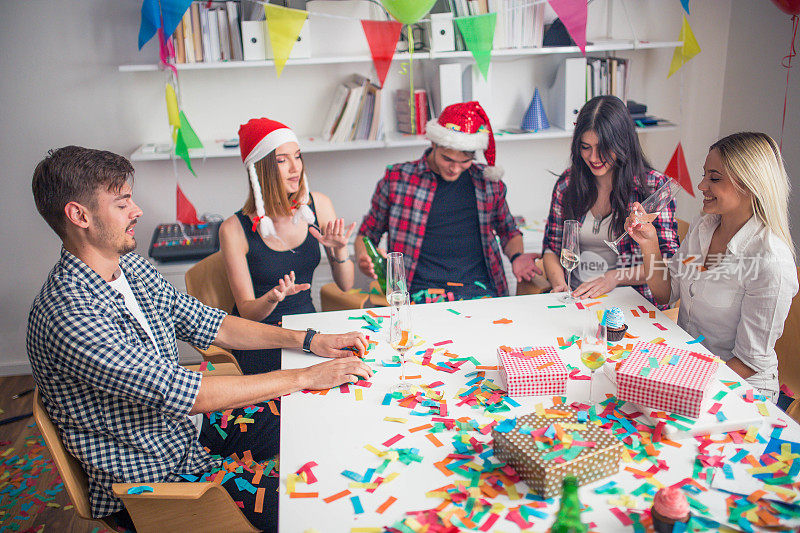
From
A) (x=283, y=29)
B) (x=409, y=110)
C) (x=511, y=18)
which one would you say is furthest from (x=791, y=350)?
(x=283, y=29)

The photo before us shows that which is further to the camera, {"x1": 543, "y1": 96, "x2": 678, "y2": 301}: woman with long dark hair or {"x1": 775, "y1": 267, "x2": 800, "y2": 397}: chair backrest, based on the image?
{"x1": 543, "y1": 96, "x2": 678, "y2": 301}: woman with long dark hair

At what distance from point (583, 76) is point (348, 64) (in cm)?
136

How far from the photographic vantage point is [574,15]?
3215 mm

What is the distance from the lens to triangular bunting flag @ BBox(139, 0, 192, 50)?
10.2ft

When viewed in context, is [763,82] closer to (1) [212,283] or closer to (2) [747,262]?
(2) [747,262]

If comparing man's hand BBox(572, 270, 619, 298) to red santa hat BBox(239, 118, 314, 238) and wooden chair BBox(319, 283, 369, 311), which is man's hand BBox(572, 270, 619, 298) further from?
red santa hat BBox(239, 118, 314, 238)

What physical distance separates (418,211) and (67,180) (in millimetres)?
1675

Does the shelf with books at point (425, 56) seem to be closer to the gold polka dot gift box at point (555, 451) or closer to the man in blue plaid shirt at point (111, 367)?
the man in blue plaid shirt at point (111, 367)

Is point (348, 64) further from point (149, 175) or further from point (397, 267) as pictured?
point (397, 267)

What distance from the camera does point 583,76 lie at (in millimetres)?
3666

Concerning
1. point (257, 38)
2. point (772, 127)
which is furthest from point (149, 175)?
point (772, 127)

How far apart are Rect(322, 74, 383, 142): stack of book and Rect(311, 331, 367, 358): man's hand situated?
6.09 ft

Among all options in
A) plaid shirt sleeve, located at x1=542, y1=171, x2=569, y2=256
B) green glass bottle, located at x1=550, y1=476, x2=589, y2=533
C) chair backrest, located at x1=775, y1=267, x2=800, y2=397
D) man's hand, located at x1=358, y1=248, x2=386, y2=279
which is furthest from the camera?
plaid shirt sleeve, located at x1=542, y1=171, x2=569, y2=256


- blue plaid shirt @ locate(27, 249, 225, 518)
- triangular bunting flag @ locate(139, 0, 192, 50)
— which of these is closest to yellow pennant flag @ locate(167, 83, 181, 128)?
triangular bunting flag @ locate(139, 0, 192, 50)
